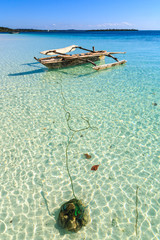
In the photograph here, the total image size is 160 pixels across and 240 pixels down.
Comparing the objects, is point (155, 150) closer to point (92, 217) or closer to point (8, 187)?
point (92, 217)

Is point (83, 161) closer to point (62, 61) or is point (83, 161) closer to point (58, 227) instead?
point (58, 227)

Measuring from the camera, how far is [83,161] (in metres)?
3.69

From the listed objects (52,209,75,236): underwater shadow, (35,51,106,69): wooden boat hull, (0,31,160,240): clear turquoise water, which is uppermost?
(35,51,106,69): wooden boat hull

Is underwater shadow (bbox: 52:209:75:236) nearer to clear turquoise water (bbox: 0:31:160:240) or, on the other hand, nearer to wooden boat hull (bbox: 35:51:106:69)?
clear turquoise water (bbox: 0:31:160:240)

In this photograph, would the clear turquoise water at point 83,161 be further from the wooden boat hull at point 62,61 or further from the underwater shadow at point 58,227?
the wooden boat hull at point 62,61

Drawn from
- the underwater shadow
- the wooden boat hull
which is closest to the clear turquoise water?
the underwater shadow

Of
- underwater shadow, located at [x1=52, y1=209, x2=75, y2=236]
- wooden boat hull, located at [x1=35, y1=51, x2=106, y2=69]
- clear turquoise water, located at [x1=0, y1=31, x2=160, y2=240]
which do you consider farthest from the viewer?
wooden boat hull, located at [x1=35, y1=51, x2=106, y2=69]

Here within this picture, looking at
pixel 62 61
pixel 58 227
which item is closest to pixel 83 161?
pixel 58 227

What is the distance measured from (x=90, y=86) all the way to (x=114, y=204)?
6094 mm

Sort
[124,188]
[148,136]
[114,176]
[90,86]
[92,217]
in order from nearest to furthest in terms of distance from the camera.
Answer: [92,217]
[124,188]
[114,176]
[148,136]
[90,86]

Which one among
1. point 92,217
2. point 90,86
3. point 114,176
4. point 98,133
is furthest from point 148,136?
point 90,86

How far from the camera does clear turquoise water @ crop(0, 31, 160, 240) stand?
8.36ft

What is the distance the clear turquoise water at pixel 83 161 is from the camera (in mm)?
2547

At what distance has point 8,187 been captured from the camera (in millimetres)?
3111
